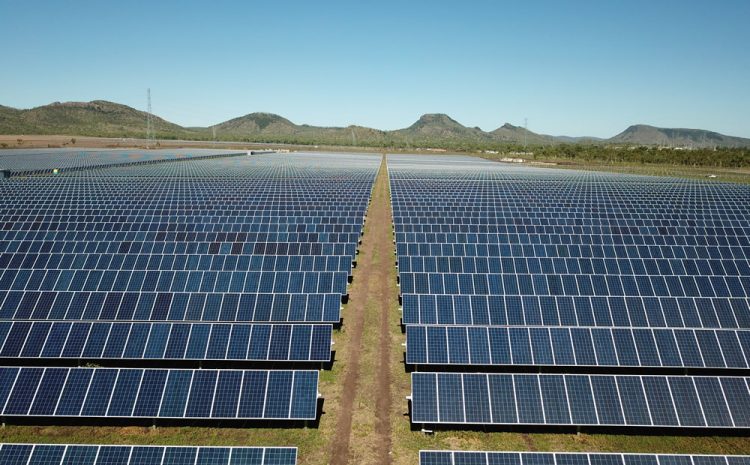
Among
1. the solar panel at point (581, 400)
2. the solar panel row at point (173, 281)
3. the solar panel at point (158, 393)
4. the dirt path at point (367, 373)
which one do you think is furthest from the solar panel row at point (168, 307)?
the solar panel at point (581, 400)

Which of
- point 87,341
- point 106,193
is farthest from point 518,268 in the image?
point 106,193

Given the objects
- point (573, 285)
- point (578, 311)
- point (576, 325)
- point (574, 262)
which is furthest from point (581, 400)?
point (574, 262)

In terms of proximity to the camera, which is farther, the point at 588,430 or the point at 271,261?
the point at 271,261

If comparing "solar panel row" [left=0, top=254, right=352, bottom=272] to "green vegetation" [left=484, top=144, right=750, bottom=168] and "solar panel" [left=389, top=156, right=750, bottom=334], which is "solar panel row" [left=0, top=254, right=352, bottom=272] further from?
"green vegetation" [left=484, top=144, right=750, bottom=168]

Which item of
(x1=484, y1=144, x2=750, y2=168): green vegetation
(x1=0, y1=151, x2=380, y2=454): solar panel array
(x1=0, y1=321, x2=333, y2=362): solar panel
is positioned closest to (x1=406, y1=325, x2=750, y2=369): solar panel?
(x1=0, y1=321, x2=333, y2=362): solar panel

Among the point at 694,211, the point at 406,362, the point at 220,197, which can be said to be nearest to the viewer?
the point at 406,362

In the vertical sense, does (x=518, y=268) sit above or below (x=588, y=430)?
above

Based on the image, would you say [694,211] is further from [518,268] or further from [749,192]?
[518,268]
